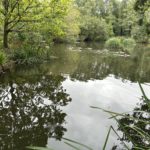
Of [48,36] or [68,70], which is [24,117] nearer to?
[68,70]

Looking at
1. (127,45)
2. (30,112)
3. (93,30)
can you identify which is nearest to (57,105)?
(30,112)

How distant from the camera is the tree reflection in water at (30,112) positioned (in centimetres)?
593

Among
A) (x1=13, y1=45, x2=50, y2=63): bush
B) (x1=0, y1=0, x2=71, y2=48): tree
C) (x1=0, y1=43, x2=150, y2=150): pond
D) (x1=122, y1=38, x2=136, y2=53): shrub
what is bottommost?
(x1=122, y1=38, x2=136, y2=53): shrub

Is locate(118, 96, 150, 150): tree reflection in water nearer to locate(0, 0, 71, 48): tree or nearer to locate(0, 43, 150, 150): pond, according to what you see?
locate(0, 43, 150, 150): pond

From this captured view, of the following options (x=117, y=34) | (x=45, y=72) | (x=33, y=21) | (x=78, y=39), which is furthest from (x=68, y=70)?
(x=117, y=34)

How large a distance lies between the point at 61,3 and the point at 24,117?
36.2ft

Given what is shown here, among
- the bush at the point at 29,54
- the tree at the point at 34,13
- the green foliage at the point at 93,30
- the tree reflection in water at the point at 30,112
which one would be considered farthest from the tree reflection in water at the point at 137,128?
the green foliage at the point at 93,30

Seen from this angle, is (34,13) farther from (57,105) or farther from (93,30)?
(93,30)

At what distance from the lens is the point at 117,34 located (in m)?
63.5

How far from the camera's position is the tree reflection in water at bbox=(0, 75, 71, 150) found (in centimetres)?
593

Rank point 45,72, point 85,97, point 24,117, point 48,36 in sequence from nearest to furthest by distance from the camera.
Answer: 1. point 24,117
2. point 85,97
3. point 45,72
4. point 48,36

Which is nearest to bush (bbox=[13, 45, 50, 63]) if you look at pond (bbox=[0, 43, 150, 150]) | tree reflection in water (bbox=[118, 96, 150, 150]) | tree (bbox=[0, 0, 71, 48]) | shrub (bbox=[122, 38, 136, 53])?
pond (bbox=[0, 43, 150, 150])

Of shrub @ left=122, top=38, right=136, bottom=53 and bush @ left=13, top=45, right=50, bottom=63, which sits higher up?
bush @ left=13, top=45, right=50, bottom=63

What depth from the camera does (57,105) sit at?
8.64 meters
